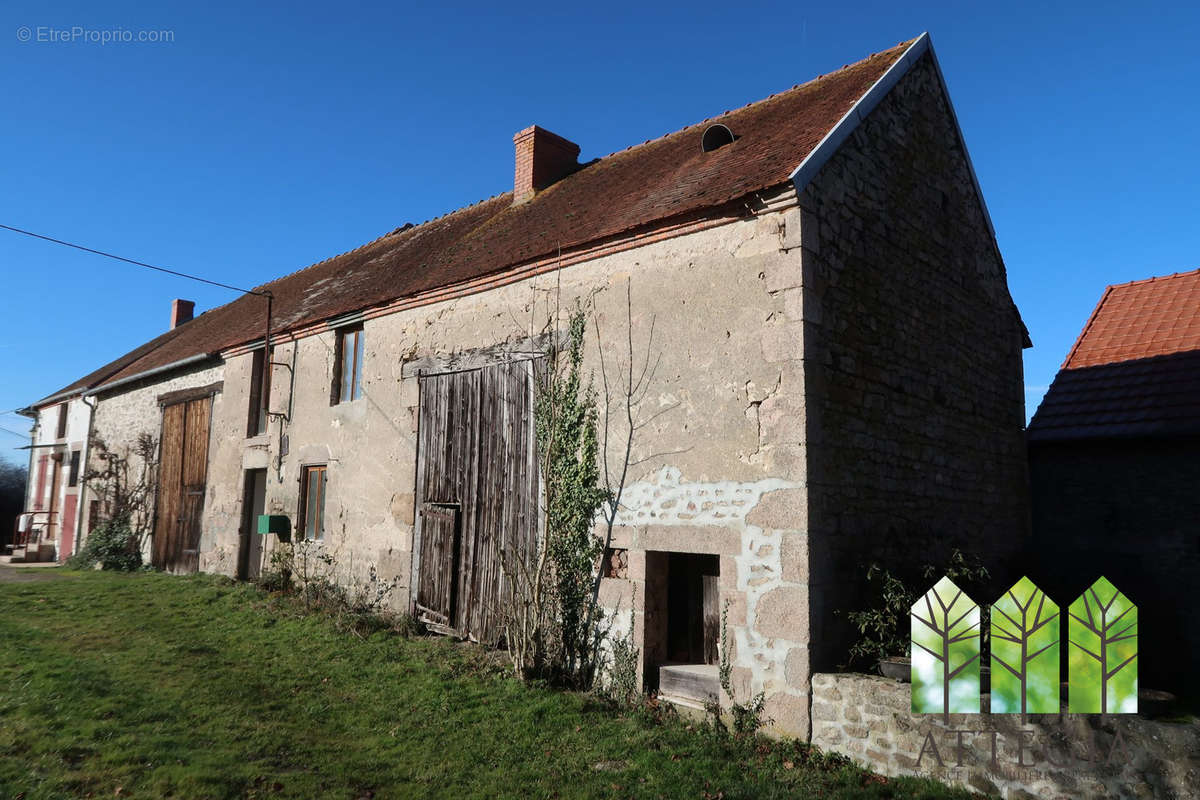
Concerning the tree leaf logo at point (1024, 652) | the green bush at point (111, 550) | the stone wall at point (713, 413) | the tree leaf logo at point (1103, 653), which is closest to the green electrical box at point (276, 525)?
the stone wall at point (713, 413)

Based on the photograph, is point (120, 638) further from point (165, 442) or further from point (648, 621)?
point (165, 442)

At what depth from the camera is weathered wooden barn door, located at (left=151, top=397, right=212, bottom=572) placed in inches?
570

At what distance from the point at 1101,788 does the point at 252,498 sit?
500 inches

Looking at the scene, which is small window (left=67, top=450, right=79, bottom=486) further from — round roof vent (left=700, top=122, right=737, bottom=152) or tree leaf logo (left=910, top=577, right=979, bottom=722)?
tree leaf logo (left=910, top=577, right=979, bottom=722)

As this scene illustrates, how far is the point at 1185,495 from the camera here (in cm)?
924

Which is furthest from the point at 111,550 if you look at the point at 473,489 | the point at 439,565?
the point at 473,489

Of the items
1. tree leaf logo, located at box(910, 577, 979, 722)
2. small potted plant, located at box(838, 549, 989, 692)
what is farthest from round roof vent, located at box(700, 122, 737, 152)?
tree leaf logo, located at box(910, 577, 979, 722)

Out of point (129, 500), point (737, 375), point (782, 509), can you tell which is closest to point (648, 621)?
point (782, 509)

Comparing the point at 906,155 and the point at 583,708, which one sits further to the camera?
the point at 906,155

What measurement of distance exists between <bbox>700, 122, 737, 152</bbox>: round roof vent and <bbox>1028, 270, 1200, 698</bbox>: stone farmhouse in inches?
225

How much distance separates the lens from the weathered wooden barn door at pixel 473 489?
8.66 meters

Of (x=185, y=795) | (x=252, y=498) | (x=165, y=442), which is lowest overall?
(x=185, y=795)

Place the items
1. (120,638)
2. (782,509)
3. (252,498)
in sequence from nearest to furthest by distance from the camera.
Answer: (782,509) < (120,638) < (252,498)

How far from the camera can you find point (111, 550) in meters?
15.7
